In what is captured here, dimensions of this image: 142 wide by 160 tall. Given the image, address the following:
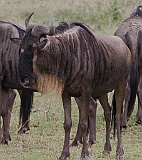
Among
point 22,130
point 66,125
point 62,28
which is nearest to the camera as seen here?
point 66,125

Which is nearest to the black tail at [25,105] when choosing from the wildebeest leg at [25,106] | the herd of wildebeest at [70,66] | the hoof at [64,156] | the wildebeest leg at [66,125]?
the wildebeest leg at [25,106]

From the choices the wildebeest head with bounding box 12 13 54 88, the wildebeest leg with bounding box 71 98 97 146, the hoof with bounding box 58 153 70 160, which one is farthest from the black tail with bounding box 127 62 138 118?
the wildebeest head with bounding box 12 13 54 88

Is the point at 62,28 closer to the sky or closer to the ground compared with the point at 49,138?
closer to the sky

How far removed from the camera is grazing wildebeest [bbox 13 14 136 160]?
24.2 feet

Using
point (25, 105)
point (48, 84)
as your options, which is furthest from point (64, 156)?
point (25, 105)

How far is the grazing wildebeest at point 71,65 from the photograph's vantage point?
290 inches

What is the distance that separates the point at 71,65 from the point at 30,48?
1.78 feet

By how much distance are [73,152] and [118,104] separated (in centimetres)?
82

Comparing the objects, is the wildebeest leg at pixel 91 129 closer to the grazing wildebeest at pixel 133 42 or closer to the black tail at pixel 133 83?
the black tail at pixel 133 83

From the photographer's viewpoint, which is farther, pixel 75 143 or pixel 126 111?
pixel 126 111

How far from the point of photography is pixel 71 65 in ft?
24.9

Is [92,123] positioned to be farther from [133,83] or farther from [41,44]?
[41,44]

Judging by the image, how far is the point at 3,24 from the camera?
Answer: 30.9ft

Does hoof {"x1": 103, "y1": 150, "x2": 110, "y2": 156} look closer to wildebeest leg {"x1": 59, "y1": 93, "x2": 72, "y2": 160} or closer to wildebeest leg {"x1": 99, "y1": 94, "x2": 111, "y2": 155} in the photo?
wildebeest leg {"x1": 99, "y1": 94, "x2": 111, "y2": 155}
